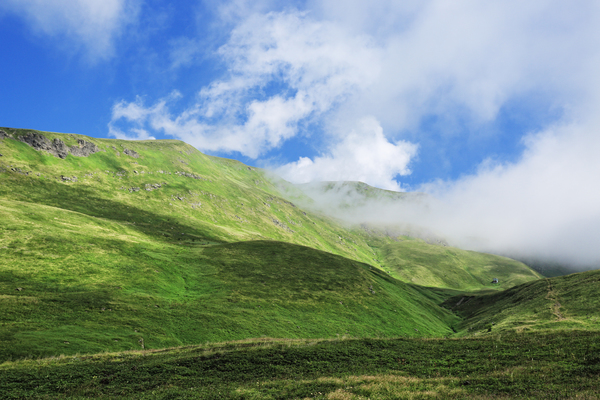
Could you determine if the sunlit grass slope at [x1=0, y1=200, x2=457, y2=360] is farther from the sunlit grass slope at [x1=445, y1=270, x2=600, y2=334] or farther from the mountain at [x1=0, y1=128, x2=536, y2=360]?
the sunlit grass slope at [x1=445, y1=270, x2=600, y2=334]

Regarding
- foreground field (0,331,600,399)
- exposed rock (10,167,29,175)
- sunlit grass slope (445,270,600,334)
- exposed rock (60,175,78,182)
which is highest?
exposed rock (60,175,78,182)

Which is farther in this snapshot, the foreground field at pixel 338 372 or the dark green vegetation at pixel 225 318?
the dark green vegetation at pixel 225 318

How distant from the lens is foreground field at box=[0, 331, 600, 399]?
2223 cm

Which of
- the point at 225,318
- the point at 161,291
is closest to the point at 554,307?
the point at 225,318

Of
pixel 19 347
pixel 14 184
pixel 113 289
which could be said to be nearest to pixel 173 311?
pixel 113 289

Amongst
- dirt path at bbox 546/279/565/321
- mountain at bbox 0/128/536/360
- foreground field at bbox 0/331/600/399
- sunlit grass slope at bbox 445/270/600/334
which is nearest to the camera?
foreground field at bbox 0/331/600/399

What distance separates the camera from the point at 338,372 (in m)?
29.4

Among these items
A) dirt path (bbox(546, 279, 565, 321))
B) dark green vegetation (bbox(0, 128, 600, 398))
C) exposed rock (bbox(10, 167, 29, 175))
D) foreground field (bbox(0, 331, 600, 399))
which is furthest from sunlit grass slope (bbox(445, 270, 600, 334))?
exposed rock (bbox(10, 167, 29, 175))

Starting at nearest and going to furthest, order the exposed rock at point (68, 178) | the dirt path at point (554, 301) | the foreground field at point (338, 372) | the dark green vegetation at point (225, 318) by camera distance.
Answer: the foreground field at point (338, 372), the dark green vegetation at point (225, 318), the dirt path at point (554, 301), the exposed rock at point (68, 178)

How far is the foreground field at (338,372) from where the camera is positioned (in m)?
22.2

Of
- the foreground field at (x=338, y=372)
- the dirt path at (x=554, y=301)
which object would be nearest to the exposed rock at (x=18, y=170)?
the foreground field at (x=338, y=372)

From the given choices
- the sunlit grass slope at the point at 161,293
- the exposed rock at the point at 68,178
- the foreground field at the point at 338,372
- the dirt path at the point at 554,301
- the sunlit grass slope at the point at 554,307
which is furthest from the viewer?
the exposed rock at the point at 68,178

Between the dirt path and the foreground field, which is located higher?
the foreground field

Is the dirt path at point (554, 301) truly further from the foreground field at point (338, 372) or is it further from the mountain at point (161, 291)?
the foreground field at point (338, 372)
